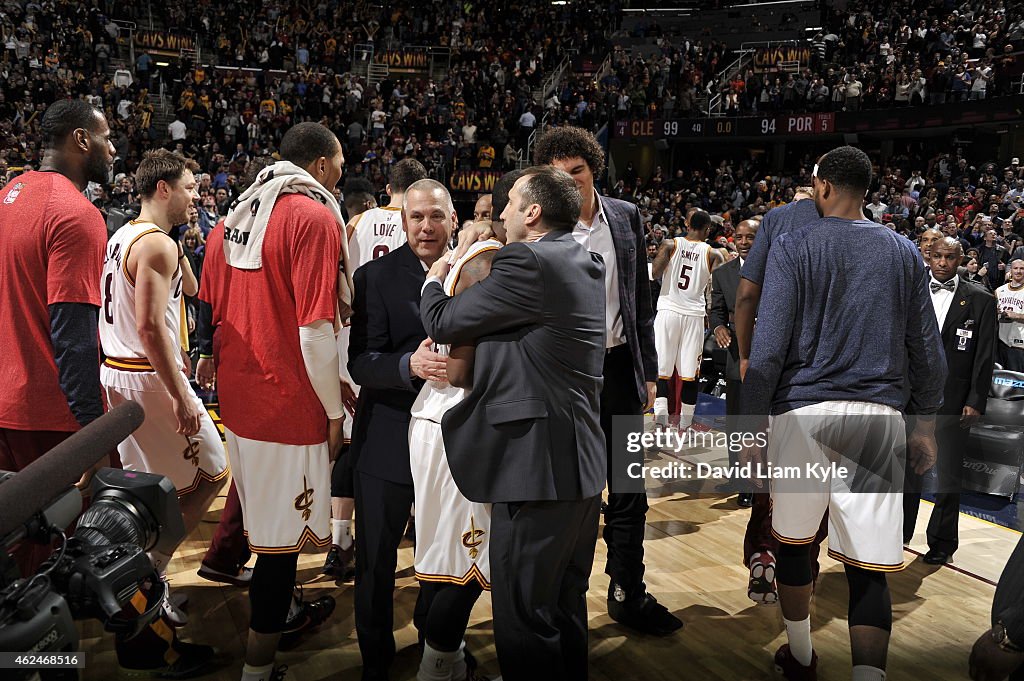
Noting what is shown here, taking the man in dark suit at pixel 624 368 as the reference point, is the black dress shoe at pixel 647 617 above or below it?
below

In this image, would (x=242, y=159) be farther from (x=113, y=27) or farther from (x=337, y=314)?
(x=337, y=314)

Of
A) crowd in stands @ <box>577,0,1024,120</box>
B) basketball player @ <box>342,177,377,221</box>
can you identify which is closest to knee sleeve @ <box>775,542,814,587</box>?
basketball player @ <box>342,177,377,221</box>

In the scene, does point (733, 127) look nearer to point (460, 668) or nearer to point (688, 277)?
point (688, 277)

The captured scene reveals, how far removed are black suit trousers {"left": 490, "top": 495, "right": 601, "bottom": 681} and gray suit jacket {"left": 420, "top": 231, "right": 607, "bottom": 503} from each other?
0.21 ft

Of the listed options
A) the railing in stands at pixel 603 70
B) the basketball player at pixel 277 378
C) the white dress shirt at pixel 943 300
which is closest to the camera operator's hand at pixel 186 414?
the basketball player at pixel 277 378

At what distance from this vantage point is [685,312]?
7301 mm

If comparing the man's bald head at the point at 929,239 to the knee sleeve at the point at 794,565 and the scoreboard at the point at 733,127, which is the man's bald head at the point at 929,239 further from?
the scoreboard at the point at 733,127

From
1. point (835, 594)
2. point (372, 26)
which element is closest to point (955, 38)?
point (372, 26)

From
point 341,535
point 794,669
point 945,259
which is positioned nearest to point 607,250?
point 794,669

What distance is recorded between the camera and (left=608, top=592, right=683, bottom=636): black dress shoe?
350 centimetres

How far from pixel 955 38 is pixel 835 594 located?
20.4 meters

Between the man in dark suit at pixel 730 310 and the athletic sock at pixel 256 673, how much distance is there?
3.49 m

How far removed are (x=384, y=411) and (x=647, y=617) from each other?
157 centimetres

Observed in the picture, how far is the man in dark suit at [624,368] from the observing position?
3457 millimetres
